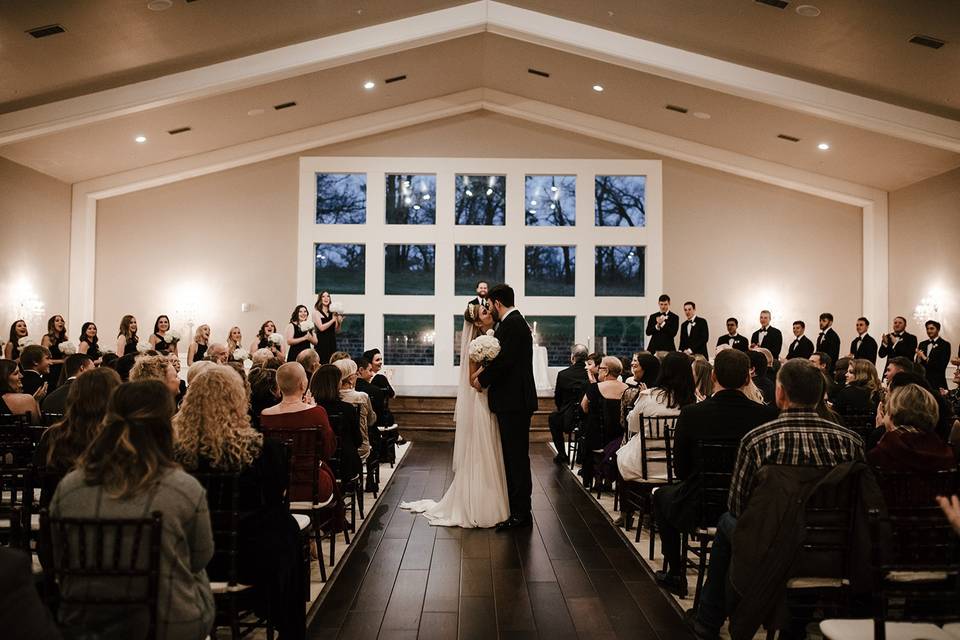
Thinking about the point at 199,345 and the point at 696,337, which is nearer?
the point at 199,345

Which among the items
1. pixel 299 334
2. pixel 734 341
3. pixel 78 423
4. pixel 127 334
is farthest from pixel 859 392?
pixel 127 334

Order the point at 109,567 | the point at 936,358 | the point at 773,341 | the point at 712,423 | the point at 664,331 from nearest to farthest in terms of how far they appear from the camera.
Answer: the point at 109,567
the point at 712,423
the point at 936,358
the point at 664,331
the point at 773,341

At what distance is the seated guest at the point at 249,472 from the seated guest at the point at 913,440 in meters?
2.24

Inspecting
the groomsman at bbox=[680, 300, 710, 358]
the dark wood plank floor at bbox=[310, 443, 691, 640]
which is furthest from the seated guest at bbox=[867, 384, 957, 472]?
the groomsman at bbox=[680, 300, 710, 358]

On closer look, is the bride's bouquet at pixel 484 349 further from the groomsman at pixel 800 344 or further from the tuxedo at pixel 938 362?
the groomsman at pixel 800 344

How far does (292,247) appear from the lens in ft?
47.2

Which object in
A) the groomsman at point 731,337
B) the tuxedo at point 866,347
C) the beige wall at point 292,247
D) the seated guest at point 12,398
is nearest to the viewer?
the seated guest at point 12,398

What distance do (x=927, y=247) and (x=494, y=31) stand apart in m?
7.40

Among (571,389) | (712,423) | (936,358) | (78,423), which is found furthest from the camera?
(936,358)

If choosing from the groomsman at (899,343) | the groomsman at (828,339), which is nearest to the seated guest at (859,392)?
the groomsman at (899,343)

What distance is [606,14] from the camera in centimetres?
990

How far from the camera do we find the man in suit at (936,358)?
10.8m

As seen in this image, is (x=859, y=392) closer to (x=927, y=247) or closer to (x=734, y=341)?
(x=734, y=341)

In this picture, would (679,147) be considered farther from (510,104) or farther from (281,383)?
(281,383)
